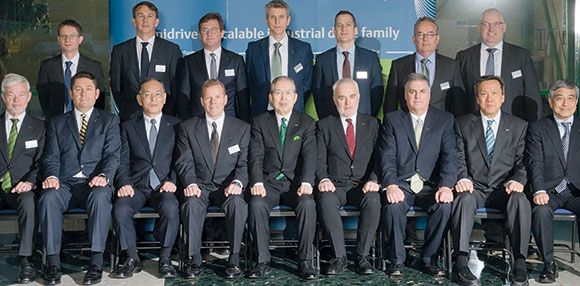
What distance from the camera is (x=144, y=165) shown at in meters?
5.48

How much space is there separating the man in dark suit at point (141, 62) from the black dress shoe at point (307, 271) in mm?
1987

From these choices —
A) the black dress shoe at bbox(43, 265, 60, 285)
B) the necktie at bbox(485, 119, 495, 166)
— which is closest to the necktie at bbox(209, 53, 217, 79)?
the black dress shoe at bbox(43, 265, 60, 285)

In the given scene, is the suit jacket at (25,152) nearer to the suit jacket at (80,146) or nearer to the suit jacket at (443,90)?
the suit jacket at (80,146)

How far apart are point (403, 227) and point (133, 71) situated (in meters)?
2.78

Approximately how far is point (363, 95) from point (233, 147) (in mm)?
1359

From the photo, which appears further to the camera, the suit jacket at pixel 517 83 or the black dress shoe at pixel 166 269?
the suit jacket at pixel 517 83

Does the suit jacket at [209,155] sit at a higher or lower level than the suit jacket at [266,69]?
lower

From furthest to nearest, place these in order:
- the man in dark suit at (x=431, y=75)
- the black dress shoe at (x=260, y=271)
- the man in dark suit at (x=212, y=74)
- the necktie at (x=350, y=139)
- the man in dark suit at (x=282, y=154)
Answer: the man in dark suit at (x=212, y=74), the man in dark suit at (x=431, y=75), the necktie at (x=350, y=139), the man in dark suit at (x=282, y=154), the black dress shoe at (x=260, y=271)

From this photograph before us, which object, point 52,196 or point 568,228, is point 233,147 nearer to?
point 52,196

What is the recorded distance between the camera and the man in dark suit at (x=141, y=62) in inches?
242

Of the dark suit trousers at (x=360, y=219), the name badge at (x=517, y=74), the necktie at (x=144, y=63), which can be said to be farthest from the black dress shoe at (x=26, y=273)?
the name badge at (x=517, y=74)

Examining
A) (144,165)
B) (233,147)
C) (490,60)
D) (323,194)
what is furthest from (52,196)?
(490,60)

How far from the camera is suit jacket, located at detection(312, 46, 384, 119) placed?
6.09m

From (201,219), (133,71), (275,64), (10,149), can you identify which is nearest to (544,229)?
(201,219)
